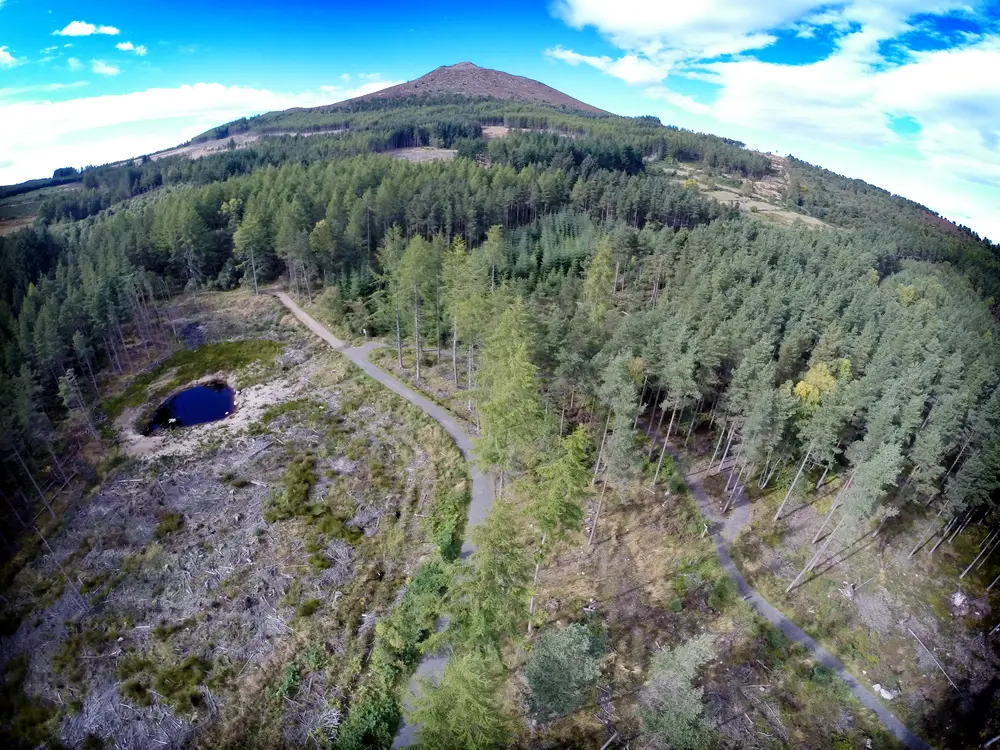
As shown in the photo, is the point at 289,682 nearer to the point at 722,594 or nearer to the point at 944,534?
the point at 722,594

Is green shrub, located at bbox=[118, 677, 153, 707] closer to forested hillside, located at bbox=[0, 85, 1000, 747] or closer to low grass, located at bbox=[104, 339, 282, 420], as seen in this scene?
forested hillside, located at bbox=[0, 85, 1000, 747]

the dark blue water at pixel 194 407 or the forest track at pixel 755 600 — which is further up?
the dark blue water at pixel 194 407

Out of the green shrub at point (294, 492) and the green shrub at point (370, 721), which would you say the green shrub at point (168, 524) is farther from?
the green shrub at point (370, 721)

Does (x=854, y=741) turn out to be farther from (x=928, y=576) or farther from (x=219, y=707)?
(x=219, y=707)

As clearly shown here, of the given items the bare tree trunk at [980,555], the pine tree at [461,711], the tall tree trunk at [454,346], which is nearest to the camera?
the pine tree at [461,711]

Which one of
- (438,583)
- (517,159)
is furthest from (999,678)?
(517,159)

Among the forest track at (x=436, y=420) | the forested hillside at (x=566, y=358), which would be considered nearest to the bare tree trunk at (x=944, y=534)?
the forested hillside at (x=566, y=358)

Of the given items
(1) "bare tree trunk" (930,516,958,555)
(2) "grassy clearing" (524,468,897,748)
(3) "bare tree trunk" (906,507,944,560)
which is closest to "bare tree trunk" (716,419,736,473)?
(2) "grassy clearing" (524,468,897,748)
